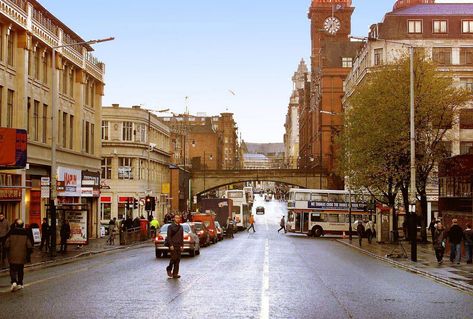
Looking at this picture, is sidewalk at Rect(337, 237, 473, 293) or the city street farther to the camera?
sidewalk at Rect(337, 237, 473, 293)

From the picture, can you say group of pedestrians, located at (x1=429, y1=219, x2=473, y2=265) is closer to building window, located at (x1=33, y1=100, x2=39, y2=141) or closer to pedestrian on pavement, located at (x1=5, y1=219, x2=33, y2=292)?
pedestrian on pavement, located at (x1=5, y1=219, x2=33, y2=292)

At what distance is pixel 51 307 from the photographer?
14.8m

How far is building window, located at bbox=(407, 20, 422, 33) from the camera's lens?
7338 cm

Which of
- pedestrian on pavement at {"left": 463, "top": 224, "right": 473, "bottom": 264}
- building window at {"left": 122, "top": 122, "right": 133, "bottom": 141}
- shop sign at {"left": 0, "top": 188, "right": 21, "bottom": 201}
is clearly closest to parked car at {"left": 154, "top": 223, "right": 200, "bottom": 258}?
shop sign at {"left": 0, "top": 188, "right": 21, "bottom": 201}

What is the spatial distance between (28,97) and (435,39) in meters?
43.6

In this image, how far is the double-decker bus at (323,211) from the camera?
6494cm

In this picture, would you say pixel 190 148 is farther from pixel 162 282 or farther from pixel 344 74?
pixel 162 282

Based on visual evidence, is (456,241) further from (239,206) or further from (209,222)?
(239,206)

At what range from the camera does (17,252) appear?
18422 millimetres

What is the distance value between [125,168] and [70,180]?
28.3m

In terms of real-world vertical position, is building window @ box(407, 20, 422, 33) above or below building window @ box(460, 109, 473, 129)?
above

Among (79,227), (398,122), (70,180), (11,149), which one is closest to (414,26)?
(398,122)

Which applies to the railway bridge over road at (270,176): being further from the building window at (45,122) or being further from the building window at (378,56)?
the building window at (45,122)

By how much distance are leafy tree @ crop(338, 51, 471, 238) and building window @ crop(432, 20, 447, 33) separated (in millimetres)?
25105
